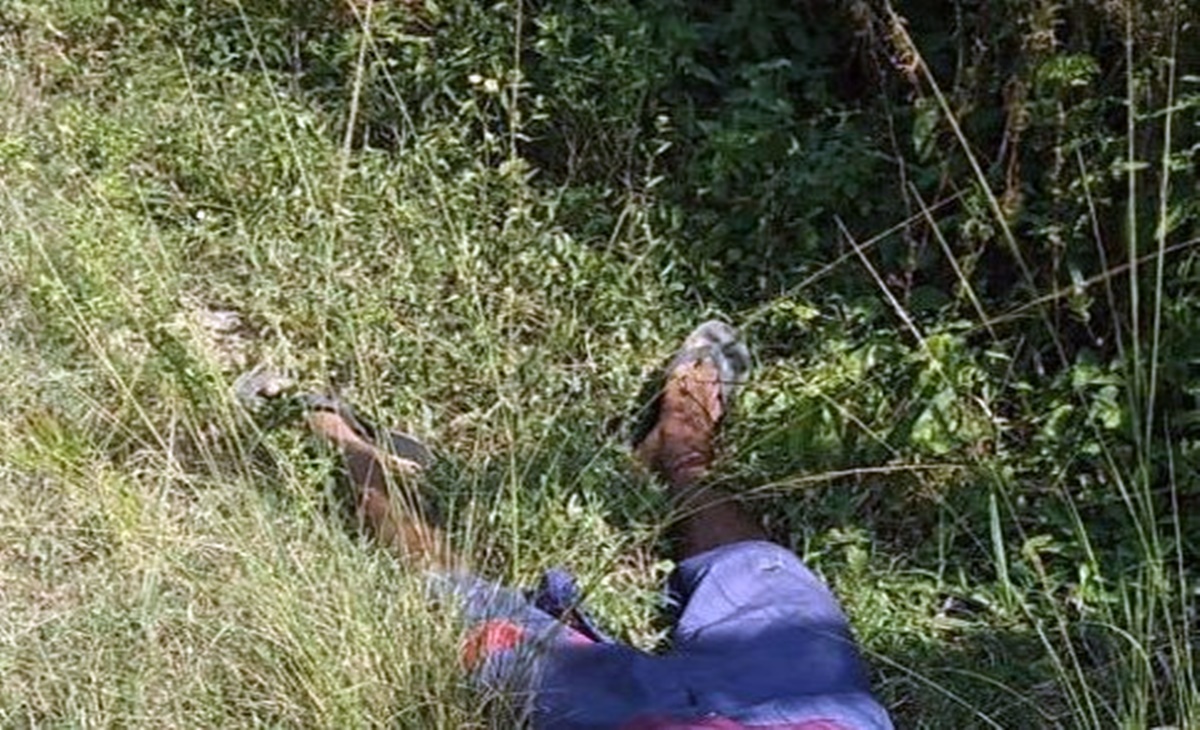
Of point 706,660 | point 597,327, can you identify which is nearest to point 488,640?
point 706,660

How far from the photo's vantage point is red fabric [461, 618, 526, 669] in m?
2.24

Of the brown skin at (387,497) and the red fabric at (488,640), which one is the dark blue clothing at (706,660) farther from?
the brown skin at (387,497)

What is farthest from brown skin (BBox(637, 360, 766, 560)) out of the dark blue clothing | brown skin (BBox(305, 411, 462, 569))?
brown skin (BBox(305, 411, 462, 569))

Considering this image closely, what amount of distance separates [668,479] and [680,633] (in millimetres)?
387

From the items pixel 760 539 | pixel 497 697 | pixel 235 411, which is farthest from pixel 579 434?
pixel 497 697

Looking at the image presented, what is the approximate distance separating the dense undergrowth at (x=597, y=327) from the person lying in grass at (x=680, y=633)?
0.06 metres

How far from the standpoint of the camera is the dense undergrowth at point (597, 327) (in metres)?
2.38

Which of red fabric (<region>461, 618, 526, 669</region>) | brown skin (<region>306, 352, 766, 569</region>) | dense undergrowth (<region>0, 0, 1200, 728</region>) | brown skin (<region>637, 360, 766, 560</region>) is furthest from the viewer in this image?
brown skin (<region>637, 360, 766, 560</region>)

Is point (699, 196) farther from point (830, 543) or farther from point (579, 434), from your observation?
point (830, 543)

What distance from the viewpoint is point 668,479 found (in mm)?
2924

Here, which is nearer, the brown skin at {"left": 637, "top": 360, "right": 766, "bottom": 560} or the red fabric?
the red fabric

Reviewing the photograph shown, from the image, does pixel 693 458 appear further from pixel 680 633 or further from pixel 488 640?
pixel 488 640

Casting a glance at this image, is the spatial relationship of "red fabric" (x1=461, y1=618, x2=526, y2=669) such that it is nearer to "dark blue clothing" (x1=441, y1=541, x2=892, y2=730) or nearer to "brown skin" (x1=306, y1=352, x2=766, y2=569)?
"dark blue clothing" (x1=441, y1=541, x2=892, y2=730)

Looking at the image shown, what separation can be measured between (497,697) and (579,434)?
807 millimetres
